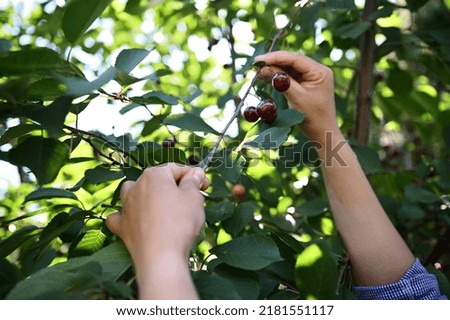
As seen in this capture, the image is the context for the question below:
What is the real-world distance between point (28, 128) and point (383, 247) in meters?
0.83

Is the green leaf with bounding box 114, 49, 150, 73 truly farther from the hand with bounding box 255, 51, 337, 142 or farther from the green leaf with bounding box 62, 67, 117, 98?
the hand with bounding box 255, 51, 337, 142

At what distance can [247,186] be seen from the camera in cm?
182

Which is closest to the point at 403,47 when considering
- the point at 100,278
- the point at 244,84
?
the point at 244,84

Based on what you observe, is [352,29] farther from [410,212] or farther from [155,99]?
[155,99]

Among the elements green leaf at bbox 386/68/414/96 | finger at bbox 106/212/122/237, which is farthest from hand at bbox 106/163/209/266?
green leaf at bbox 386/68/414/96

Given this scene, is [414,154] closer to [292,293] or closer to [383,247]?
[383,247]

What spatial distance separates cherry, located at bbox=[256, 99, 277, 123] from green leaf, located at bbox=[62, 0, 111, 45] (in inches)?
16.1

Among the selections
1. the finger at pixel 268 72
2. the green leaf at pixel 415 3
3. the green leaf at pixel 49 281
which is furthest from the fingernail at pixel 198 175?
the green leaf at pixel 415 3

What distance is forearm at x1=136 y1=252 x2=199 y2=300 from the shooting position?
85 centimetres

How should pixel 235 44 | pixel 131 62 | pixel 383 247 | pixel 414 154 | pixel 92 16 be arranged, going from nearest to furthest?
pixel 92 16 < pixel 131 62 < pixel 383 247 < pixel 235 44 < pixel 414 154

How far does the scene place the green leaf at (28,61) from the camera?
922 millimetres

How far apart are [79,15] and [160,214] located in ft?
1.33

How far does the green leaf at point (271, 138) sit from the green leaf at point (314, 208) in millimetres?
697

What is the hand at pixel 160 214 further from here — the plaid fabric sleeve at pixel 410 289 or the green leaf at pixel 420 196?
the green leaf at pixel 420 196
